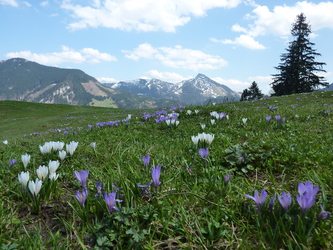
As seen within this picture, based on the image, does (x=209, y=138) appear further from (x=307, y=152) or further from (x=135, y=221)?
(x=135, y=221)

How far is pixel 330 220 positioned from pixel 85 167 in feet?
9.98

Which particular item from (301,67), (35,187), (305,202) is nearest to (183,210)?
(305,202)

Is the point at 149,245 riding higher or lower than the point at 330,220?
lower

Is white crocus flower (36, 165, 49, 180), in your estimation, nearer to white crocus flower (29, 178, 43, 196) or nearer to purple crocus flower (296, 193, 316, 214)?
white crocus flower (29, 178, 43, 196)

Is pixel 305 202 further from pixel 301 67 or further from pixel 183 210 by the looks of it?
pixel 301 67

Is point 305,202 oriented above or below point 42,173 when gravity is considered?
above

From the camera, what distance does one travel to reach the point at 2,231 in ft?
5.86

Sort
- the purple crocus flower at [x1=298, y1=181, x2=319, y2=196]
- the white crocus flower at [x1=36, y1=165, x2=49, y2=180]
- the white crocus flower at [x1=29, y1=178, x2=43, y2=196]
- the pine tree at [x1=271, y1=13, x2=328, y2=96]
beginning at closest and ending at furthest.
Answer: the purple crocus flower at [x1=298, y1=181, x2=319, y2=196] < the white crocus flower at [x1=29, y1=178, x2=43, y2=196] < the white crocus flower at [x1=36, y1=165, x2=49, y2=180] < the pine tree at [x1=271, y1=13, x2=328, y2=96]

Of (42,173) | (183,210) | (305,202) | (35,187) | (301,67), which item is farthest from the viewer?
(301,67)

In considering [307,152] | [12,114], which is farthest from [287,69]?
[12,114]

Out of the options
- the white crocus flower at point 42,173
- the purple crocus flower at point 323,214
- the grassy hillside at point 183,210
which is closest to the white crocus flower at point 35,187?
the grassy hillside at point 183,210

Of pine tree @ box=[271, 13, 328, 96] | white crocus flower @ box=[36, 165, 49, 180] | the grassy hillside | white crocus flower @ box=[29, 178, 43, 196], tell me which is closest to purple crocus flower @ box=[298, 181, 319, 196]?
the grassy hillside

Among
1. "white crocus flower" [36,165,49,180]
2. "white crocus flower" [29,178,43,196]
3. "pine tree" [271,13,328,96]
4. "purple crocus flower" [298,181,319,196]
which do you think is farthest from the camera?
"pine tree" [271,13,328,96]

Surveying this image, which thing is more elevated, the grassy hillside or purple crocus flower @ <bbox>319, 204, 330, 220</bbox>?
purple crocus flower @ <bbox>319, 204, 330, 220</bbox>
